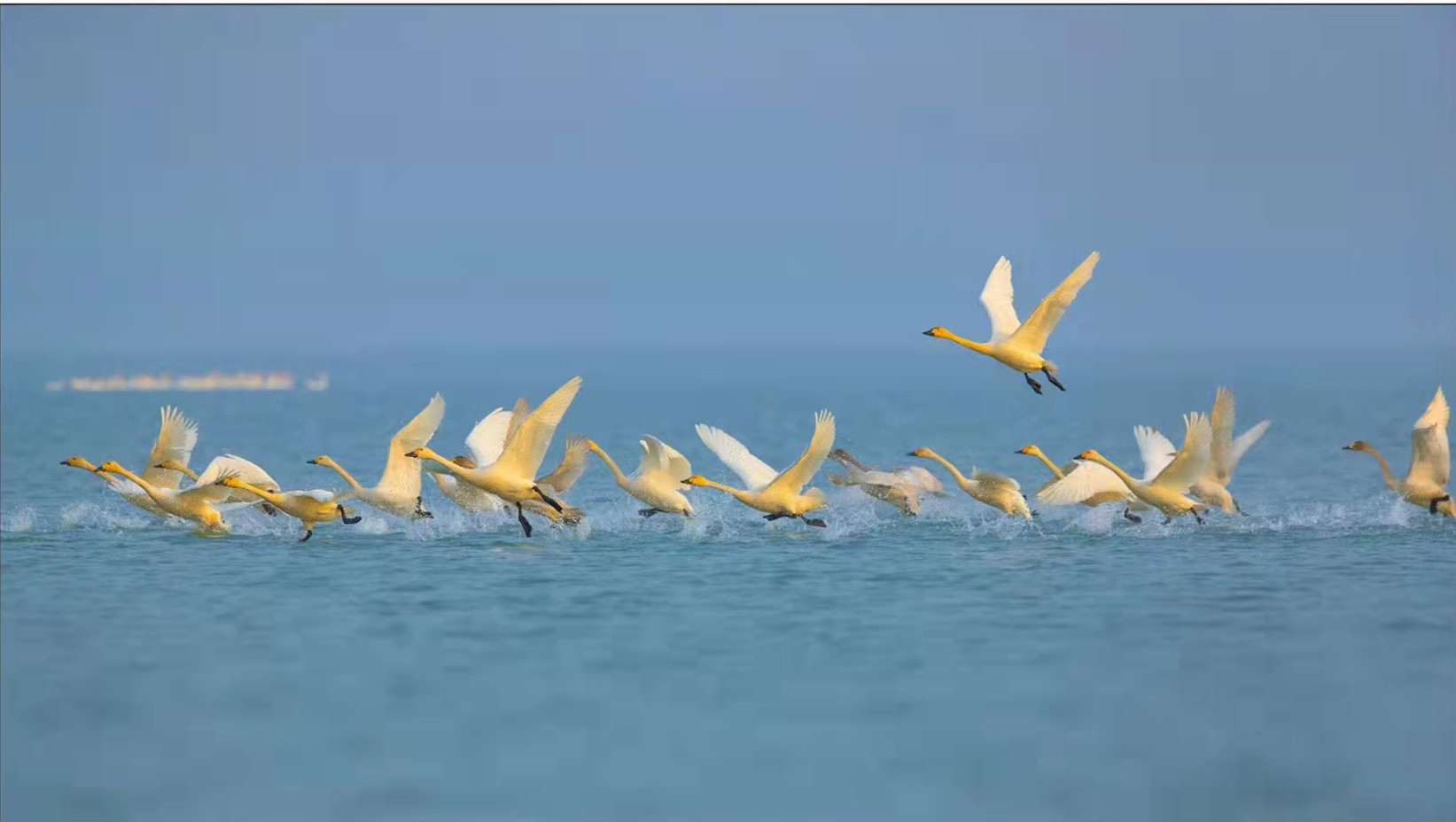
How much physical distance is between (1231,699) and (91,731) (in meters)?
9.85

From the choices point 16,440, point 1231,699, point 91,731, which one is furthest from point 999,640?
point 16,440

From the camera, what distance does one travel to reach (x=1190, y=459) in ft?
73.7

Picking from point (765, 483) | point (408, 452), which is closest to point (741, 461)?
point (765, 483)

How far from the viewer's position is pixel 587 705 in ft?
53.8

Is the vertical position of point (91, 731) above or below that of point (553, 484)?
below

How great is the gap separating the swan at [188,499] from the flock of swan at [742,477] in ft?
0.07

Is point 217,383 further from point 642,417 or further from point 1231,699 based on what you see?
point 1231,699

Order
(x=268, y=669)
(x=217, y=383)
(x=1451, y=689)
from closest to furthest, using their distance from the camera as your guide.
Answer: (x=1451, y=689)
(x=268, y=669)
(x=217, y=383)

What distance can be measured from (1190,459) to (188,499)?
1288 cm

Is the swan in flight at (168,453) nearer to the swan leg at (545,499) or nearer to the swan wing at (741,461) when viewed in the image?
the swan leg at (545,499)

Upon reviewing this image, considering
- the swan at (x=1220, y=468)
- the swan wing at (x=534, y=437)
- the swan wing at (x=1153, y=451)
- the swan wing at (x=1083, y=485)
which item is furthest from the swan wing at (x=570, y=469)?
the swan at (x=1220, y=468)

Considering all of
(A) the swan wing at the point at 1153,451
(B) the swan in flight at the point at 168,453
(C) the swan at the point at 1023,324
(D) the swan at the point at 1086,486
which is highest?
(C) the swan at the point at 1023,324

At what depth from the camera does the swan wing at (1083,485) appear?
2466 cm

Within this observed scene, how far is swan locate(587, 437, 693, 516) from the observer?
24078mm
